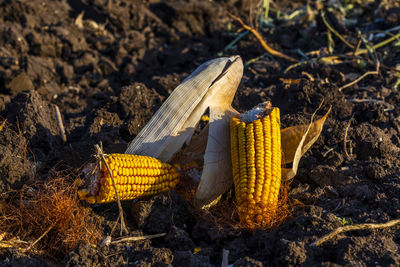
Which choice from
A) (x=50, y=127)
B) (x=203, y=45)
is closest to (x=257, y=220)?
(x=50, y=127)

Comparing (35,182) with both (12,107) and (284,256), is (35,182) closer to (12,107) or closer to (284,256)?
(12,107)

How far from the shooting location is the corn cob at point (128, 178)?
3.10 meters

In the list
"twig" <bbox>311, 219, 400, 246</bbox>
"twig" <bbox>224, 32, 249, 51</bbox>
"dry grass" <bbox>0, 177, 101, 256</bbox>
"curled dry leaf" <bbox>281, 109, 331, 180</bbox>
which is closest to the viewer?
"twig" <bbox>311, 219, 400, 246</bbox>

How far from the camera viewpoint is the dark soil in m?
2.84

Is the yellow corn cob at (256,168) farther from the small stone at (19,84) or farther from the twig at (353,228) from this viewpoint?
the small stone at (19,84)

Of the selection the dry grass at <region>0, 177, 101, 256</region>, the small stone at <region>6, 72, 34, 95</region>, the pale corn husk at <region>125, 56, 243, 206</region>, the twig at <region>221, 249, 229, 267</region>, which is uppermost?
the small stone at <region>6, 72, 34, 95</region>

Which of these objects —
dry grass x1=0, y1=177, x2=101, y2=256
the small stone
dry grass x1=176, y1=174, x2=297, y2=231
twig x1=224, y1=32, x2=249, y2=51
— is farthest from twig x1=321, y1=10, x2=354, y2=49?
dry grass x1=0, y1=177, x2=101, y2=256

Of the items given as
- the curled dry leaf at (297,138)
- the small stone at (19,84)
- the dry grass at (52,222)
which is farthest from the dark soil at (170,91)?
the curled dry leaf at (297,138)

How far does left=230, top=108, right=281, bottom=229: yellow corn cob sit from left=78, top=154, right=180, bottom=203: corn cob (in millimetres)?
557

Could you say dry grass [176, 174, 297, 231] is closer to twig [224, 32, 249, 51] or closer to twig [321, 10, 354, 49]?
twig [321, 10, 354, 49]

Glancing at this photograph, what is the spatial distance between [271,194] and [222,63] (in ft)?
4.45

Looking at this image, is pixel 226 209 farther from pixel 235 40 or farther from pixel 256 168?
pixel 235 40

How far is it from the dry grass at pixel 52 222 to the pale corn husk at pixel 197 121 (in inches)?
26.4

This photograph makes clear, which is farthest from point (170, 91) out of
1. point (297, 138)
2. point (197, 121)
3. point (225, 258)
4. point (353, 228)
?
point (353, 228)
